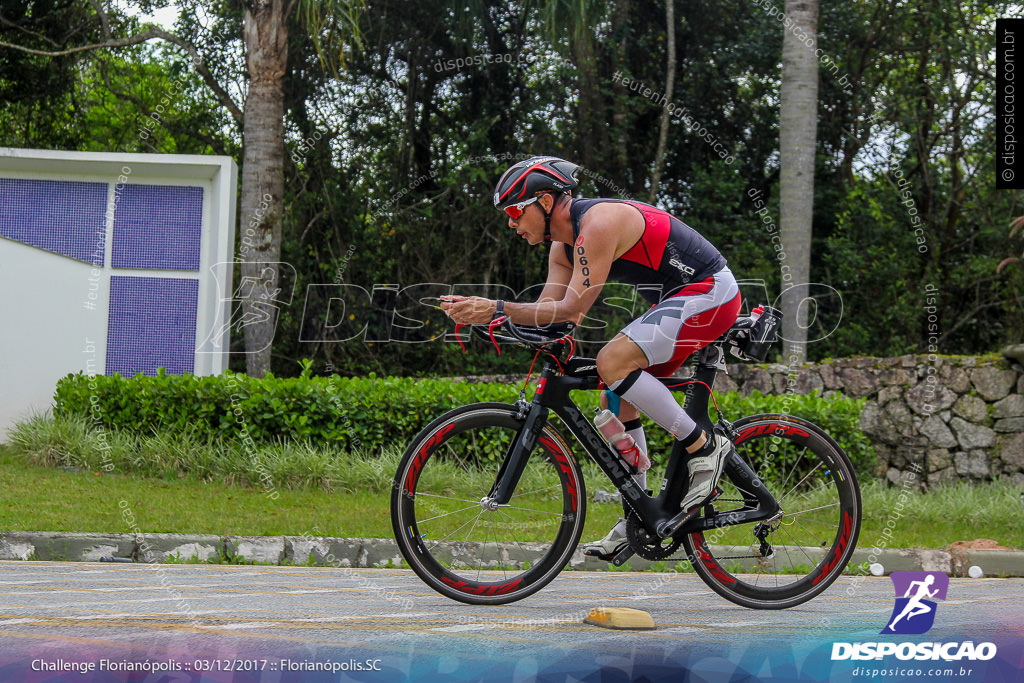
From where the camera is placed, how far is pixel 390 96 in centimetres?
1672

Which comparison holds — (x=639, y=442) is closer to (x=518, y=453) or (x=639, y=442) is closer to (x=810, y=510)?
(x=518, y=453)

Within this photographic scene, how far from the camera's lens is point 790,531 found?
4238mm

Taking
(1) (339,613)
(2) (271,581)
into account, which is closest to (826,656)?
(1) (339,613)

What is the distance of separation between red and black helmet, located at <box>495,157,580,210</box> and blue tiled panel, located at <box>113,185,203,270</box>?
29.9 feet

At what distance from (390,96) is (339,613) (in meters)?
14.1

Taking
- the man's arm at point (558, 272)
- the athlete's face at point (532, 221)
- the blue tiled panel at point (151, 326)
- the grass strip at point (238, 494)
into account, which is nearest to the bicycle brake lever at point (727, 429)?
the man's arm at point (558, 272)

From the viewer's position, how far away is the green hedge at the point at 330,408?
9453 millimetres

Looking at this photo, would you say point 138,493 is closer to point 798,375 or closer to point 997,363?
point 798,375

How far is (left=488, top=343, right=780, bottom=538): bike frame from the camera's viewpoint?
12.8 ft

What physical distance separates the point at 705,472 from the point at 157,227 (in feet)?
32.6

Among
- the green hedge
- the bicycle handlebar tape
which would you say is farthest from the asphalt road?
the green hedge

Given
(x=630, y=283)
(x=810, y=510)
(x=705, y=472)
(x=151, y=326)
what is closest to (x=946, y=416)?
(x=810, y=510)

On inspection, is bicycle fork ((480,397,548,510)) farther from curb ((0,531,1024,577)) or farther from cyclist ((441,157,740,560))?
curb ((0,531,1024,577))

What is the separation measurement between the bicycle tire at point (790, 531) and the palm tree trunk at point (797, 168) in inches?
319
